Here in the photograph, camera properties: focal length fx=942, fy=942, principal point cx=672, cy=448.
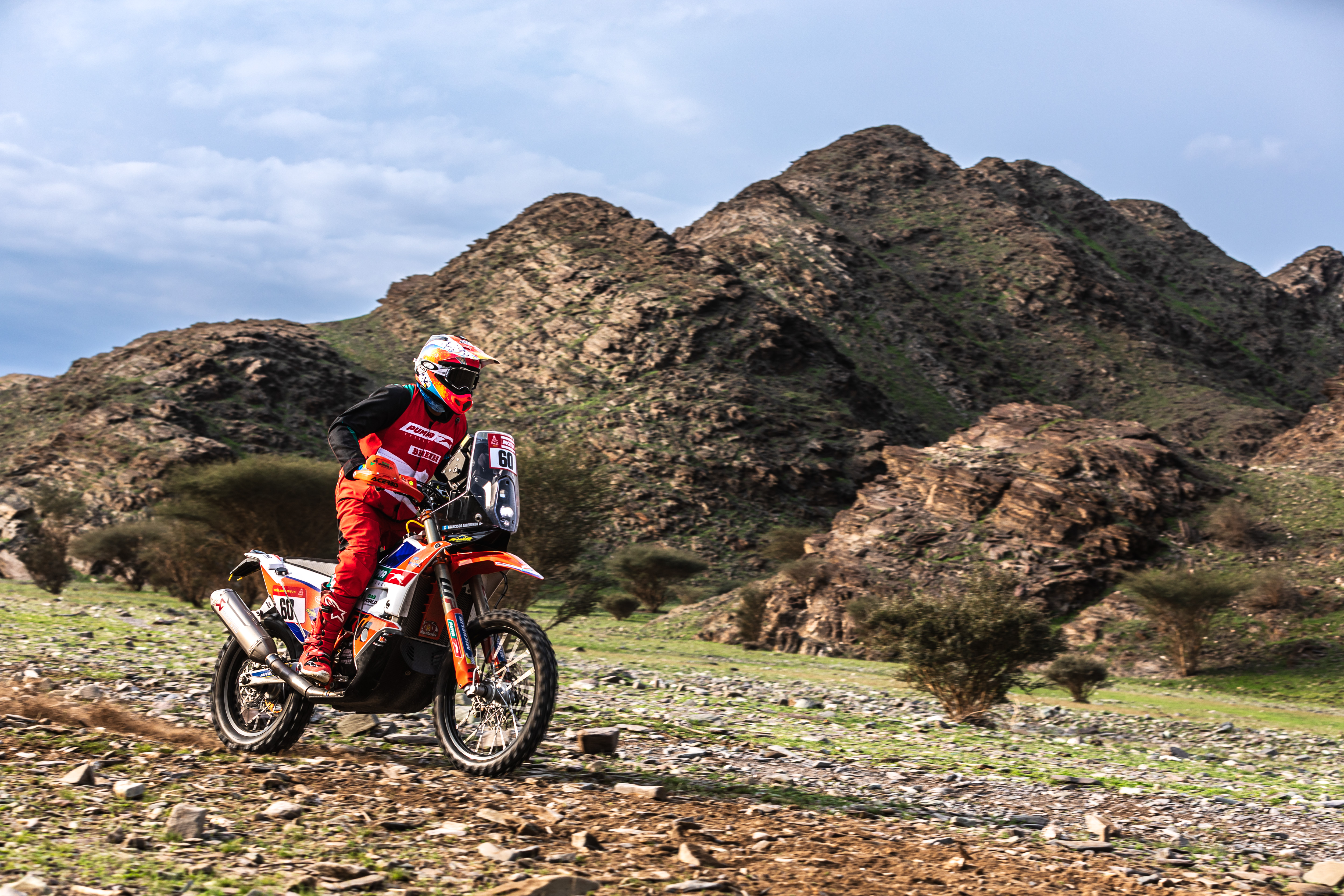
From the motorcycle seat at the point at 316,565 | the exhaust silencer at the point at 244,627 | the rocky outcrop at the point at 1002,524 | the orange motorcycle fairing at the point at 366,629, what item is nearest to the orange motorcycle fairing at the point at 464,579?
the orange motorcycle fairing at the point at 366,629

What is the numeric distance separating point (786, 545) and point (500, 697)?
52.0m

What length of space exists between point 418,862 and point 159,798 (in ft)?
5.80

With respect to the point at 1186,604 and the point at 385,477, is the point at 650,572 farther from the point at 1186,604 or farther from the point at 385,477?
the point at 385,477

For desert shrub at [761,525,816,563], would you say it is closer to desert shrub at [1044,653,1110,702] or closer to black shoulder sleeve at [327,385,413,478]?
desert shrub at [1044,653,1110,702]

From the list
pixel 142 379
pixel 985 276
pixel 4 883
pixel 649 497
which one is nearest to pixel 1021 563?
pixel 649 497

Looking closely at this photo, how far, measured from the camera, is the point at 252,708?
22.9 ft

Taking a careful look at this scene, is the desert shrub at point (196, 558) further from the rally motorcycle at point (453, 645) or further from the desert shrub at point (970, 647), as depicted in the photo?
the rally motorcycle at point (453, 645)

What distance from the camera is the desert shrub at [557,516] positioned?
1314 inches

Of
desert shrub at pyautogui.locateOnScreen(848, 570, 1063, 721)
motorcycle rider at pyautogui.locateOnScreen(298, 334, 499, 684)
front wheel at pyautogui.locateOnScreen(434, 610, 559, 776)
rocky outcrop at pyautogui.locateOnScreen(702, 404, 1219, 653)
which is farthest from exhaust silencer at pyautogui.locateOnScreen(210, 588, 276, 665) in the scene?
rocky outcrop at pyautogui.locateOnScreen(702, 404, 1219, 653)

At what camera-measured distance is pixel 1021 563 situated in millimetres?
40125

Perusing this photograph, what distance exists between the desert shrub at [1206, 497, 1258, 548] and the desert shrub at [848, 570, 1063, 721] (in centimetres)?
2695

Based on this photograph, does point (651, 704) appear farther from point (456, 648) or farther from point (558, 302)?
point (558, 302)

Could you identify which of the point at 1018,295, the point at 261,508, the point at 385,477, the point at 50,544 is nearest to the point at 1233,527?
the point at 261,508

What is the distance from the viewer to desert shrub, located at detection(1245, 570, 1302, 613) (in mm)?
34031
